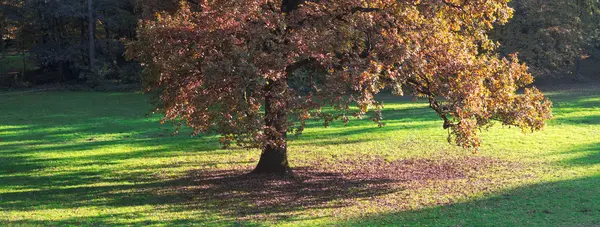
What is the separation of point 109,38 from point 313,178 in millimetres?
39931

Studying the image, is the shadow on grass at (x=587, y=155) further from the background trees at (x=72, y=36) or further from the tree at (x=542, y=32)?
the background trees at (x=72, y=36)

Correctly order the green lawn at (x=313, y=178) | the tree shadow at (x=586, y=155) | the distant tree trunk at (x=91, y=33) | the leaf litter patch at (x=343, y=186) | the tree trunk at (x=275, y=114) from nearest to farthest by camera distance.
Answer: the green lawn at (x=313, y=178)
the tree trunk at (x=275, y=114)
the leaf litter patch at (x=343, y=186)
the tree shadow at (x=586, y=155)
the distant tree trunk at (x=91, y=33)

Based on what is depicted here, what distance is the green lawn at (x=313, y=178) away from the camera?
11375mm

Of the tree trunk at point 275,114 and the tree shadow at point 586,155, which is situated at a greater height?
the tree trunk at point 275,114

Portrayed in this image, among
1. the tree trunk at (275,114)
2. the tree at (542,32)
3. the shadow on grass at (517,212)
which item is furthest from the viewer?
the tree at (542,32)

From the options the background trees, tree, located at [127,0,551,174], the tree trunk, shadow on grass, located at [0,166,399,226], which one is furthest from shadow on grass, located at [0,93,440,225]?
the background trees

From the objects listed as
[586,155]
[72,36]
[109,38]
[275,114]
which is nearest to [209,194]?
[275,114]

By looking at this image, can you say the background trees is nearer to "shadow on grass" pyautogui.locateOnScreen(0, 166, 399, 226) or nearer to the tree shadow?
"shadow on grass" pyautogui.locateOnScreen(0, 166, 399, 226)

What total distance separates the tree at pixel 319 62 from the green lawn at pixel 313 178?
1.51 meters

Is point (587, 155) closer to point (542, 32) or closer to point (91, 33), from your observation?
point (542, 32)

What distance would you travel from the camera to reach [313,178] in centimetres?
1488

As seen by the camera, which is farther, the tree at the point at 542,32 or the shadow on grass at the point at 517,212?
the tree at the point at 542,32

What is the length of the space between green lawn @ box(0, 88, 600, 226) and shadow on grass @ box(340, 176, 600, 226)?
0.02 meters

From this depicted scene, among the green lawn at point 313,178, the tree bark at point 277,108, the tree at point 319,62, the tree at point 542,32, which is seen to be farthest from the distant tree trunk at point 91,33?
the tree bark at point 277,108
